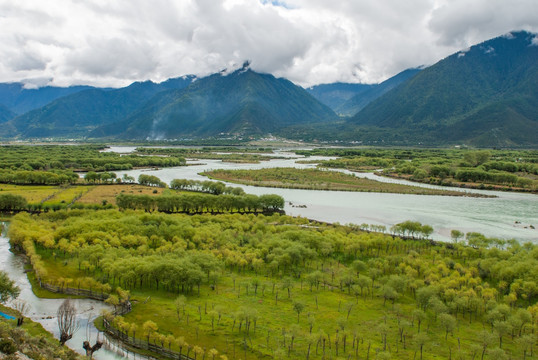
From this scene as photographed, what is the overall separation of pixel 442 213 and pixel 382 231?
98.6ft

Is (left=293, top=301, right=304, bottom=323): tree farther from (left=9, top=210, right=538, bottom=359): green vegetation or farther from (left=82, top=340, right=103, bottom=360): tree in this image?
(left=82, top=340, right=103, bottom=360): tree

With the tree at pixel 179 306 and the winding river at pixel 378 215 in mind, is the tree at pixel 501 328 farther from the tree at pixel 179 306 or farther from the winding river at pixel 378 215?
the winding river at pixel 378 215

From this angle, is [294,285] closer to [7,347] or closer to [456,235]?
[7,347]

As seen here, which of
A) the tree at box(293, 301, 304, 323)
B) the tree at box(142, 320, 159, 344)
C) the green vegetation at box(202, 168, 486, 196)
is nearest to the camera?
the tree at box(142, 320, 159, 344)

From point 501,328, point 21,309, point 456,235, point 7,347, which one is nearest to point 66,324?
point 21,309

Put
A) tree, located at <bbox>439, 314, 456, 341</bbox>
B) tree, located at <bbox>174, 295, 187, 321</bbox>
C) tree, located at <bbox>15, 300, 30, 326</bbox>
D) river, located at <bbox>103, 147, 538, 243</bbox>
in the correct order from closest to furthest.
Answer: tree, located at <bbox>15, 300, 30, 326</bbox>
tree, located at <bbox>439, 314, 456, 341</bbox>
tree, located at <bbox>174, 295, 187, 321</bbox>
river, located at <bbox>103, 147, 538, 243</bbox>

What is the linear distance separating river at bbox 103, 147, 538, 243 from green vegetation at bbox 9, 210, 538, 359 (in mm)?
14567

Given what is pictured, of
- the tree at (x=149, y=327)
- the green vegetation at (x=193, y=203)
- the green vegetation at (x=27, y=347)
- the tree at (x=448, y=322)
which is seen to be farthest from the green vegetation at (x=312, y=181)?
the green vegetation at (x=27, y=347)

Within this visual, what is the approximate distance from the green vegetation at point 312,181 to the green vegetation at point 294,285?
6365cm

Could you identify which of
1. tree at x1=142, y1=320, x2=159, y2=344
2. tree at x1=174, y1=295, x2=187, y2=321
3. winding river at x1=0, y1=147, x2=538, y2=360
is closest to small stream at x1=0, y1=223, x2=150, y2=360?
winding river at x1=0, y1=147, x2=538, y2=360

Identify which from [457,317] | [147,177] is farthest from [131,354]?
[147,177]

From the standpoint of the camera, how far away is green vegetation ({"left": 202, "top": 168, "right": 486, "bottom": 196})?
450ft

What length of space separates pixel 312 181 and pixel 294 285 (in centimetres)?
10135

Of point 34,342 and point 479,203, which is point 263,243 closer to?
point 34,342
